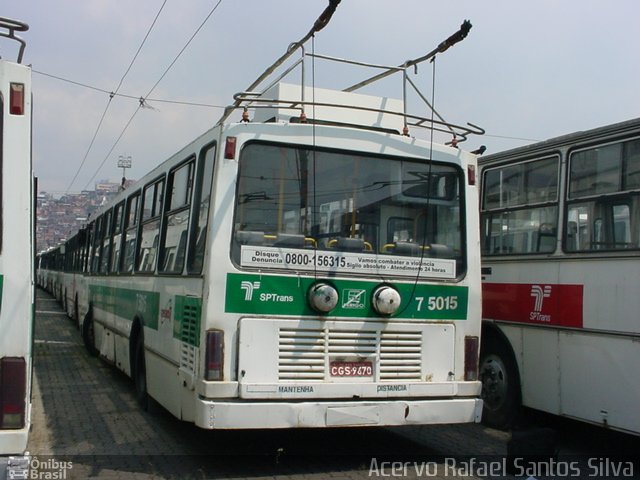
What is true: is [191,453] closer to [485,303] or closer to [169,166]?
[169,166]

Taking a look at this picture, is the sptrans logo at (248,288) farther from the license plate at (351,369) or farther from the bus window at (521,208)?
the bus window at (521,208)

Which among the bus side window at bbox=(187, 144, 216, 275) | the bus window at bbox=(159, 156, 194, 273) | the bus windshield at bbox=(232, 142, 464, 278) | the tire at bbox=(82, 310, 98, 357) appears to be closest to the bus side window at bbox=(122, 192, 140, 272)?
the bus window at bbox=(159, 156, 194, 273)

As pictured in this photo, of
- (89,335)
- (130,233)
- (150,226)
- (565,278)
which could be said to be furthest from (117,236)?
(565,278)

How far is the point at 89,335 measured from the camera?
1478 centimetres

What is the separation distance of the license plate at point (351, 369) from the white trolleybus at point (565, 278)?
2.27 meters

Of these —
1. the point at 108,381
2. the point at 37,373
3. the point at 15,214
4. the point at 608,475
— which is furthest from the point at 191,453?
the point at 37,373

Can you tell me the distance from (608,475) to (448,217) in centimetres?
282

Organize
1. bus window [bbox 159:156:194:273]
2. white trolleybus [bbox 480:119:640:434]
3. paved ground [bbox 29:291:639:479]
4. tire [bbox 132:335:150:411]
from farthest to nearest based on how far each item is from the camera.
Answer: tire [bbox 132:335:150:411] → bus window [bbox 159:156:194:273] → white trolleybus [bbox 480:119:640:434] → paved ground [bbox 29:291:639:479]

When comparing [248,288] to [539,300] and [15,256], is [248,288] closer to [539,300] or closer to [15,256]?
[15,256]

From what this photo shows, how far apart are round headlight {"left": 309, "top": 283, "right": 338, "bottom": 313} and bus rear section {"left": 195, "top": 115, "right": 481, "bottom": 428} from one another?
12 millimetres

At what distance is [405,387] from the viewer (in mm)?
6586

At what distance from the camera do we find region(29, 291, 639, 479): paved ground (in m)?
6.52

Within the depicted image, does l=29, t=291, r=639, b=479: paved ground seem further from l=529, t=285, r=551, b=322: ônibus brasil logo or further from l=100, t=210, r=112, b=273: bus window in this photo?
l=100, t=210, r=112, b=273: bus window

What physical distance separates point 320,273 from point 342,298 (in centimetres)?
30
